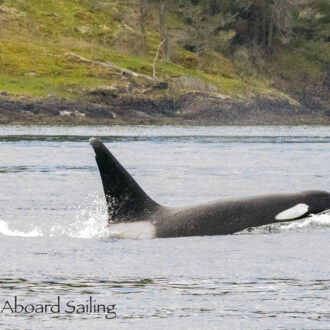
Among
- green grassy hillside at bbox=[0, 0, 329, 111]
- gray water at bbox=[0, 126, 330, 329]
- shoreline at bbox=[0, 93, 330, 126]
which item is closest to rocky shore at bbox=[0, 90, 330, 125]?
shoreline at bbox=[0, 93, 330, 126]

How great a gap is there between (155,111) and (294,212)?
81665 millimetres

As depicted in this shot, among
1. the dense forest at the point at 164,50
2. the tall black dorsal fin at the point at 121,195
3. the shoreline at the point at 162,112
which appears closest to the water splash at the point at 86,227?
the tall black dorsal fin at the point at 121,195

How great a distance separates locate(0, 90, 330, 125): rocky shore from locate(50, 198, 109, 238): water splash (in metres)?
67.1

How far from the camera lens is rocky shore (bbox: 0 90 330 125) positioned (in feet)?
297

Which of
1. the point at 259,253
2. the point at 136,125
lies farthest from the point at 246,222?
the point at 136,125

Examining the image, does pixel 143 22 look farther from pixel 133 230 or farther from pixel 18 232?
pixel 133 230

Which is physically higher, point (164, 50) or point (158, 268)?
point (164, 50)

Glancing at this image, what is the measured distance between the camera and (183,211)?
17.3 meters

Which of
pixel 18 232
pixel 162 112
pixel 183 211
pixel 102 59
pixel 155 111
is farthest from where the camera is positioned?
pixel 102 59

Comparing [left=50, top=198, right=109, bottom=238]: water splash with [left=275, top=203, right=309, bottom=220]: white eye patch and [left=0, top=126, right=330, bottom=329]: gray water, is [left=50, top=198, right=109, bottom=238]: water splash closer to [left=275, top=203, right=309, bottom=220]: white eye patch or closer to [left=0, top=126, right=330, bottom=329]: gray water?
[left=0, top=126, right=330, bottom=329]: gray water

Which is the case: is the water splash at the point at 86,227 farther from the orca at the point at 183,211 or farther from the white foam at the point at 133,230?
the orca at the point at 183,211

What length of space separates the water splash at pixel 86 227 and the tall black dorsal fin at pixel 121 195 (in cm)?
59

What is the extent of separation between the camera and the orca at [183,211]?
16.9m

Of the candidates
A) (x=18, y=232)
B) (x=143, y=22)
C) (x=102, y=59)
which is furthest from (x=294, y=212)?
(x=143, y=22)
